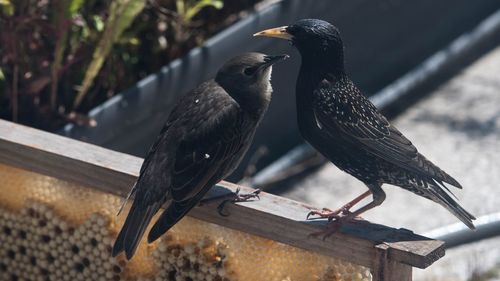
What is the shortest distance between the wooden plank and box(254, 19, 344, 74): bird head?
0.52 metres

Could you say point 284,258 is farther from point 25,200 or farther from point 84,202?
point 25,200

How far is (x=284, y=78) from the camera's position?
21.9 feet

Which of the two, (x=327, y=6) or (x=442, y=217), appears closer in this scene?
(x=442, y=217)

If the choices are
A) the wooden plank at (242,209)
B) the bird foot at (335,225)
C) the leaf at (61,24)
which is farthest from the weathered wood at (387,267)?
the leaf at (61,24)

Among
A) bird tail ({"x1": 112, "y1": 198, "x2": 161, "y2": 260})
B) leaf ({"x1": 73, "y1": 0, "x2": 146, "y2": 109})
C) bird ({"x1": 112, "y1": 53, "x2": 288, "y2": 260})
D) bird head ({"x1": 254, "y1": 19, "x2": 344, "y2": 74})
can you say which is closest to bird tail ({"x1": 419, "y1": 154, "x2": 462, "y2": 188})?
bird head ({"x1": 254, "y1": 19, "x2": 344, "y2": 74})

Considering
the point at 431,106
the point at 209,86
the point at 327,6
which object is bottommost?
the point at 431,106

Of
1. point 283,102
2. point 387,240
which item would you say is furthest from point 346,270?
point 283,102

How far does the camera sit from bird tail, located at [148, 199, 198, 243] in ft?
12.2

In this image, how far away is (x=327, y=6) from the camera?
692 centimetres

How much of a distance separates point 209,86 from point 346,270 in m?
0.79

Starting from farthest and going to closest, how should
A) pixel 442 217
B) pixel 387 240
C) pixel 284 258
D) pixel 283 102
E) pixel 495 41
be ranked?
pixel 495 41
pixel 283 102
pixel 442 217
pixel 284 258
pixel 387 240

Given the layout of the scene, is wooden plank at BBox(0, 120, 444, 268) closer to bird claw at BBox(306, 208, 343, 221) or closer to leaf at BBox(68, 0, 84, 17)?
bird claw at BBox(306, 208, 343, 221)

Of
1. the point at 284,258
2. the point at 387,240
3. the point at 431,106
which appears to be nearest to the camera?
the point at 387,240

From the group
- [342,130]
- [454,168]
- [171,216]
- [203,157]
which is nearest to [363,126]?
[342,130]
